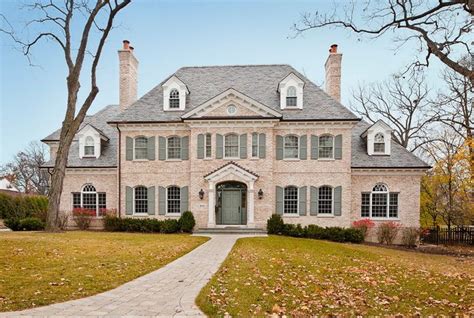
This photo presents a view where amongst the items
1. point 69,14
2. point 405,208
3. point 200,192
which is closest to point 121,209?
point 200,192

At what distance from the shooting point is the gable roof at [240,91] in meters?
20.5

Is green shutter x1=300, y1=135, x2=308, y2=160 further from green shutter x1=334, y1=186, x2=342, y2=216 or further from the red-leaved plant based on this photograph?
the red-leaved plant

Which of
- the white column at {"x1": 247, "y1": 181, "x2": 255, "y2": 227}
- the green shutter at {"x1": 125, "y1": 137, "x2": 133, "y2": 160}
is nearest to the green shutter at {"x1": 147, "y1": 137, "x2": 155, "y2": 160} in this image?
the green shutter at {"x1": 125, "y1": 137, "x2": 133, "y2": 160}

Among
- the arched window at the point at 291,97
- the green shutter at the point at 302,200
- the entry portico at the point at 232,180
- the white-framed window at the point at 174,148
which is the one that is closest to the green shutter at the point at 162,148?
the white-framed window at the point at 174,148

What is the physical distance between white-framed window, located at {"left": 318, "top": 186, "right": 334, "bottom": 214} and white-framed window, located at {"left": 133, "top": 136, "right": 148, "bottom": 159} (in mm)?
11353

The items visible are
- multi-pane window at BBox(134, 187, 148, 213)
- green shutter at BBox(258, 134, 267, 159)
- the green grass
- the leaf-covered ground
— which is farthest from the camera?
multi-pane window at BBox(134, 187, 148, 213)

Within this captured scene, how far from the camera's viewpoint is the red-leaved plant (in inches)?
771

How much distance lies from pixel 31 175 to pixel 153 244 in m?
53.5

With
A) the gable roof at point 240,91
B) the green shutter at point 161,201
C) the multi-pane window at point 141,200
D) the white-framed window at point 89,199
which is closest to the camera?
the gable roof at point 240,91

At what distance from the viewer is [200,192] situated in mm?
20047

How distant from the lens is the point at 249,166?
65.8 feet

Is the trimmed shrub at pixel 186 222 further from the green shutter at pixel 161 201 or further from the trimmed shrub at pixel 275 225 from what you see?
the trimmed shrub at pixel 275 225

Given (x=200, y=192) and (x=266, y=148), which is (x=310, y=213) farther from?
(x=200, y=192)

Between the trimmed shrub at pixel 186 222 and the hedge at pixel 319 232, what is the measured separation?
4.62 m
